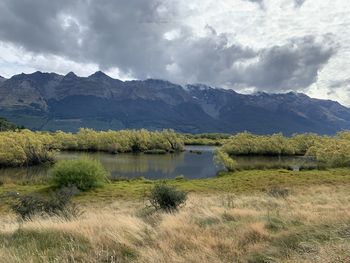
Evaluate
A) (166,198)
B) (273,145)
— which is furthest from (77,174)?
(273,145)

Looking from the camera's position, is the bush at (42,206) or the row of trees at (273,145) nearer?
the bush at (42,206)

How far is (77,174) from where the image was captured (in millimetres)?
54469

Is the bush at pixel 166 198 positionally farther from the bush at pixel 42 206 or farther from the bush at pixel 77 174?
the bush at pixel 77 174

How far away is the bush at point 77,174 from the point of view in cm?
5412

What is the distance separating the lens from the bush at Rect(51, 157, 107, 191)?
5412 centimetres

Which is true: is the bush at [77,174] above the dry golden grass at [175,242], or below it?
below

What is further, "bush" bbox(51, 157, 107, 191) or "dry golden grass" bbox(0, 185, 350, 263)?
"bush" bbox(51, 157, 107, 191)

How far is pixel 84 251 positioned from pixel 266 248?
13.0ft

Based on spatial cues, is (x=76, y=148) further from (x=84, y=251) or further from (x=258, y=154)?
(x=84, y=251)

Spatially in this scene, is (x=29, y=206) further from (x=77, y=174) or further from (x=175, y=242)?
(x=77, y=174)

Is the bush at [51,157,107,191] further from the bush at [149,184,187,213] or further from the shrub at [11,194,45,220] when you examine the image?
the shrub at [11,194,45,220]

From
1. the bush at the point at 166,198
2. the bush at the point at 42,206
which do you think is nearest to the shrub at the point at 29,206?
the bush at the point at 42,206

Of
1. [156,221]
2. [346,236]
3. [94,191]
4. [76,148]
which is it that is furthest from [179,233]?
[76,148]

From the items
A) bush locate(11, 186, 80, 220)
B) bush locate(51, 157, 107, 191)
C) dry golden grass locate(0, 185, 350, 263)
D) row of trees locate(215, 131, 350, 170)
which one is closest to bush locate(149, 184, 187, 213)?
bush locate(11, 186, 80, 220)
